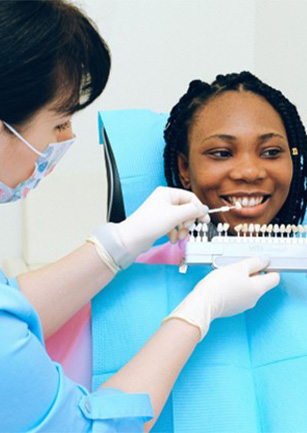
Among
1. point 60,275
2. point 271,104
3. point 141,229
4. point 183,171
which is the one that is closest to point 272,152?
point 271,104

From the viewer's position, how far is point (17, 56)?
37.0 inches

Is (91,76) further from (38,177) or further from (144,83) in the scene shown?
(144,83)

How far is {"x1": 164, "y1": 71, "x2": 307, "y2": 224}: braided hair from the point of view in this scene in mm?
1573

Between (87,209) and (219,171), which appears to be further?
(87,209)

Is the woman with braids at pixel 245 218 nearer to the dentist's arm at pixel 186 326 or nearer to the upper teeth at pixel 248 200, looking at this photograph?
the upper teeth at pixel 248 200

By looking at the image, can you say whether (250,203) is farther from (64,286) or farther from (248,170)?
(64,286)

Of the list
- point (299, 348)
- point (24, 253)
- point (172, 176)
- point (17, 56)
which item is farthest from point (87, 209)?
point (17, 56)

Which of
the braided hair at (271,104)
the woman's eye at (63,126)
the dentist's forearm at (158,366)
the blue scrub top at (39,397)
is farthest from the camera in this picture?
Result: the braided hair at (271,104)

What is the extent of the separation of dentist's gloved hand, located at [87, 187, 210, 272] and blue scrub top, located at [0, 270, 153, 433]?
0.41 metres

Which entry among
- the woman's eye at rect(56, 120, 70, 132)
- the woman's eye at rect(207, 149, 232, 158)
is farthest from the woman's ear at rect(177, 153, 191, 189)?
the woman's eye at rect(56, 120, 70, 132)

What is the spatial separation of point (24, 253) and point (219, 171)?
4.79ft

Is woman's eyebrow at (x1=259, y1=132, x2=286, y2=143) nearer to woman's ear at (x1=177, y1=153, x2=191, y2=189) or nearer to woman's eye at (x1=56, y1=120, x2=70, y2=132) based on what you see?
woman's ear at (x1=177, y1=153, x2=191, y2=189)

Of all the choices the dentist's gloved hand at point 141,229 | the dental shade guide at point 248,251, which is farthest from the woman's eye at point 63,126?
the dental shade guide at point 248,251

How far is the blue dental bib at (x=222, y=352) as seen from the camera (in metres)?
1.21
